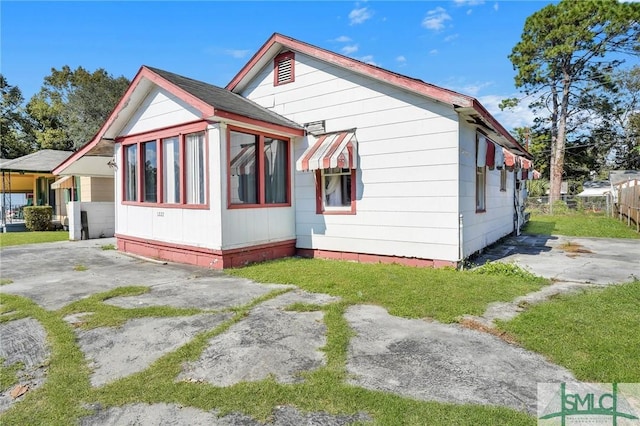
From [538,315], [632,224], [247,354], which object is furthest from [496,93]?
[247,354]

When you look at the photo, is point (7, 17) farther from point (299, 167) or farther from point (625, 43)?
point (625, 43)

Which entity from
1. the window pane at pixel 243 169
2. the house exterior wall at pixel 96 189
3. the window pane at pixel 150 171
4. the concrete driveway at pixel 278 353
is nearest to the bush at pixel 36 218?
the house exterior wall at pixel 96 189

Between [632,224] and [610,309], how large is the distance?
16740 millimetres

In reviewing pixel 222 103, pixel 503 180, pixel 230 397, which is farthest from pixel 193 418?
pixel 503 180

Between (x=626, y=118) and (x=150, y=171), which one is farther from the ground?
(x=626, y=118)

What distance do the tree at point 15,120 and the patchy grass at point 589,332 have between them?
157 feet

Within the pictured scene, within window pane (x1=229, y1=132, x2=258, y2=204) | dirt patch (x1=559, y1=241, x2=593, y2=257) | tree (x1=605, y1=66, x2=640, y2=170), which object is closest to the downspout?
dirt patch (x1=559, y1=241, x2=593, y2=257)

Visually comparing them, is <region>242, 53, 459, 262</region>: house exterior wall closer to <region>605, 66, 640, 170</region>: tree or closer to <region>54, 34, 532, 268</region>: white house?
<region>54, 34, 532, 268</region>: white house

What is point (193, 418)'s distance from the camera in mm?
2600

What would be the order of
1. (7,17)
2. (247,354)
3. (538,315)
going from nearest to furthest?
1. (247,354)
2. (538,315)
3. (7,17)

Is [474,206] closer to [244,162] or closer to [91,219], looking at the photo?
[244,162]

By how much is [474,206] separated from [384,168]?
2.44 meters

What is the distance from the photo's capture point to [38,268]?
8.38 m

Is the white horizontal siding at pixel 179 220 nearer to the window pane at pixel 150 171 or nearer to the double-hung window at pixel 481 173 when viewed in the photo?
the window pane at pixel 150 171
